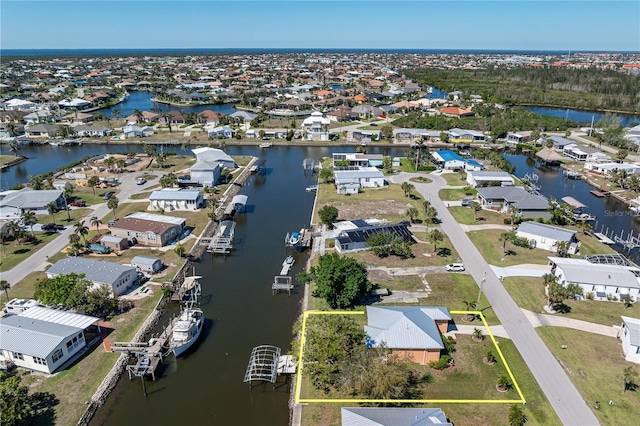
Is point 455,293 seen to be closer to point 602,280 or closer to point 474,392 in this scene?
point 474,392

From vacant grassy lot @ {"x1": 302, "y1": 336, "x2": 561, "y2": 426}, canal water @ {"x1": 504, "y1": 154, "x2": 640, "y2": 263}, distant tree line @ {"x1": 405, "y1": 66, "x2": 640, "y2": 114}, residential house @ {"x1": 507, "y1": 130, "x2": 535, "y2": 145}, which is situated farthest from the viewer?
distant tree line @ {"x1": 405, "y1": 66, "x2": 640, "y2": 114}

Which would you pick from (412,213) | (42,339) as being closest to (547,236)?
(412,213)

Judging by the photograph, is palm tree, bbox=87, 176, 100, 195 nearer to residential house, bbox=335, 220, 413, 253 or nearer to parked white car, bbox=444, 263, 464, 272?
residential house, bbox=335, 220, 413, 253

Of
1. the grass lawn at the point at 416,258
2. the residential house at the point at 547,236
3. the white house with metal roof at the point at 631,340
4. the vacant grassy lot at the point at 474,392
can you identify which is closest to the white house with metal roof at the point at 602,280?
the residential house at the point at 547,236

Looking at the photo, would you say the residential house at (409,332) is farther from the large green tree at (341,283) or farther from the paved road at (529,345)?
the paved road at (529,345)

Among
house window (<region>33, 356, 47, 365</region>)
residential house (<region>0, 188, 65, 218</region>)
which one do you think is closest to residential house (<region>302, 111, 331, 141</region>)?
residential house (<region>0, 188, 65, 218</region>)
